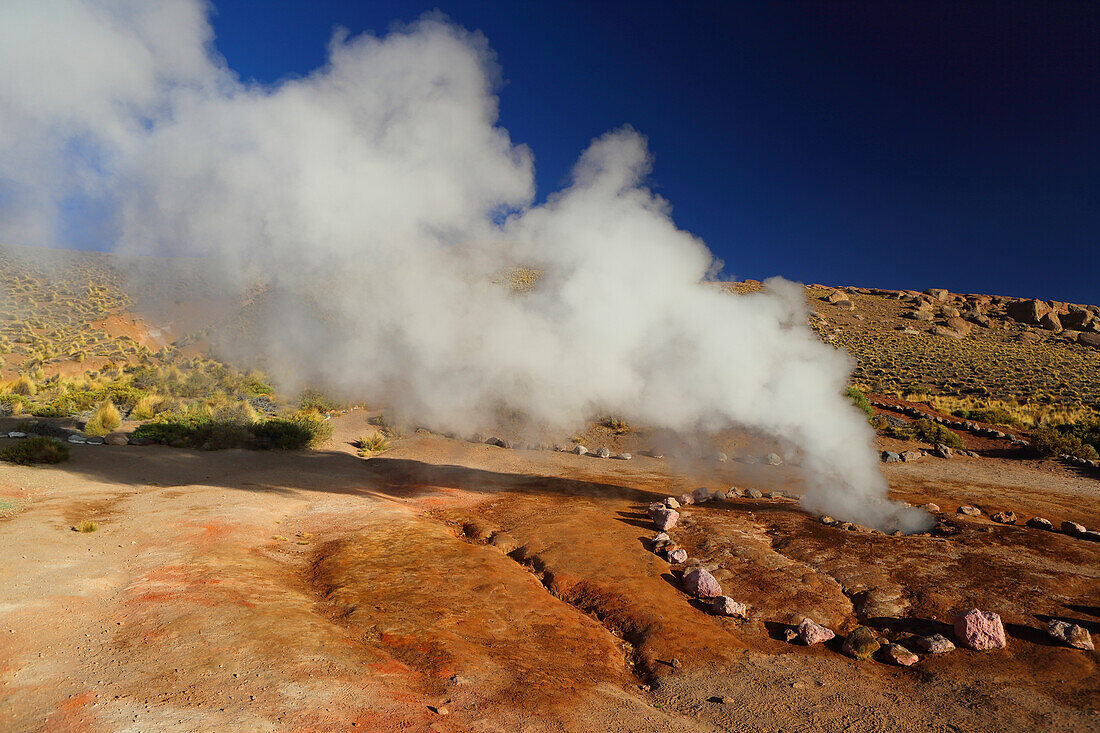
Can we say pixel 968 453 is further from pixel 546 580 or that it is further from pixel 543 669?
pixel 543 669

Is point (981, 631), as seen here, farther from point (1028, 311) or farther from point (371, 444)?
point (1028, 311)

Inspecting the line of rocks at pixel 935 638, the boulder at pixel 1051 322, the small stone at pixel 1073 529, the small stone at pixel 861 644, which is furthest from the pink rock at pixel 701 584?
the boulder at pixel 1051 322

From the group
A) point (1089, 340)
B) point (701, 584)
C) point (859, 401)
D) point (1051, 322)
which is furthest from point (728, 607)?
point (1051, 322)

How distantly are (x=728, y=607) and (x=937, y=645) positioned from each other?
6.65 ft

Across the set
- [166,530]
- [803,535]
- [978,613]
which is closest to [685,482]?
[803,535]

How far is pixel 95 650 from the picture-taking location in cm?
425

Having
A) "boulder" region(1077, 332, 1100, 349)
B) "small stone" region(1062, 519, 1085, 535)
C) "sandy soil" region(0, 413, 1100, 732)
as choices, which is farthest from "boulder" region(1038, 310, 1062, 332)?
"small stone" region(1062, 519, 1085, 535)

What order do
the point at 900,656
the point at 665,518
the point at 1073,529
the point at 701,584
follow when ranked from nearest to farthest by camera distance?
the point at 900,656 → the point at 701,584 → the point at 1073,529 → the point at 665,518

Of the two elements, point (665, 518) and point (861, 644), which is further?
point (665, 518)

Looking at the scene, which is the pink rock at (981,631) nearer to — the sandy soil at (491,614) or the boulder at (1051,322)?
the sandy soil at (491,614)

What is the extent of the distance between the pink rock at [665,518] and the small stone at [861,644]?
391 cm

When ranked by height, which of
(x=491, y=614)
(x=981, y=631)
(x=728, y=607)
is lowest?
(x=491, y=614)

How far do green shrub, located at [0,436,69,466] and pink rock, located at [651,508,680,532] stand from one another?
13840 millimetres

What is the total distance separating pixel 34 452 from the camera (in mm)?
11852
